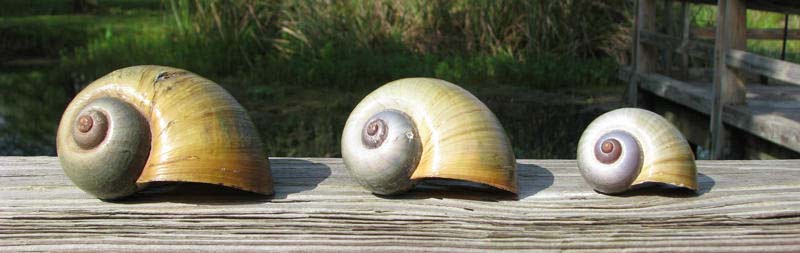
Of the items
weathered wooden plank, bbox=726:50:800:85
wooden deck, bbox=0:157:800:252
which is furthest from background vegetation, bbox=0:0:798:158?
wooden deck, bbox=0:157:800:252

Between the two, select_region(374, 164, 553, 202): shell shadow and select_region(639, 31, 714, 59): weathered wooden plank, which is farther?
select_region(639, 31, 714, 59): weathered wooden plank

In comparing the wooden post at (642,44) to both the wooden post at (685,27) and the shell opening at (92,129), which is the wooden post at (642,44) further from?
the shell opening at (92,129)

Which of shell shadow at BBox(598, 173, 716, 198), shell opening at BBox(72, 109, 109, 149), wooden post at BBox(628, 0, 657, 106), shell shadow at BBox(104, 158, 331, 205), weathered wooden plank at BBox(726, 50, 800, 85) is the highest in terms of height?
shell opening at BBox(72, 109, 109, 149)

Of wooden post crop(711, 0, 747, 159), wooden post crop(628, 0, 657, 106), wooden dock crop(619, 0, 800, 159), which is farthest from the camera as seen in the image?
wooden post crop(628, 0, 657, 106)

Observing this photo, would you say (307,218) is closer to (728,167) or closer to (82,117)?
(82,117)

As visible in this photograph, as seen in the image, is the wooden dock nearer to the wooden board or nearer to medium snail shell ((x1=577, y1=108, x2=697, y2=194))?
the wooden board

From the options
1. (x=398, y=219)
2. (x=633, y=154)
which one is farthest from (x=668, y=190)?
(x=398, y=219)

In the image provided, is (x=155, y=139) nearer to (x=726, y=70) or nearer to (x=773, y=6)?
(x=726, y=70)

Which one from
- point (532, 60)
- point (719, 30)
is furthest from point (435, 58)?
point (719, 30)
